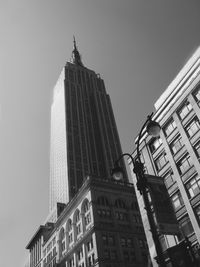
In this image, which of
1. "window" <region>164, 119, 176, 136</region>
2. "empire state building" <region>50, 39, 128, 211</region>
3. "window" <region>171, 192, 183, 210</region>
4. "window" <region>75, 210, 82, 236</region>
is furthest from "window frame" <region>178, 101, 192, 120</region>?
"empire state building" <region>50, 39, 128, 211</region>

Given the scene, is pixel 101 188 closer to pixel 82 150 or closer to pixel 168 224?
pixel 168 224

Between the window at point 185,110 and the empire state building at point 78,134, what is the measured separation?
86.6 meters

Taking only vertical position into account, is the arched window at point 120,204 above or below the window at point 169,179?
above

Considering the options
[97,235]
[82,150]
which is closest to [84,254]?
[97,235]

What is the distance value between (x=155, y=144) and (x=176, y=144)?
4.55 m

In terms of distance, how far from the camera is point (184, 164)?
1351 inches

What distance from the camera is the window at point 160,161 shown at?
38.0m

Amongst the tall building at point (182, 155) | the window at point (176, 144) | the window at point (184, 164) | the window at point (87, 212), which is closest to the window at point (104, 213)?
the window at point (87, 212)

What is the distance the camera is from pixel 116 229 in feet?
211

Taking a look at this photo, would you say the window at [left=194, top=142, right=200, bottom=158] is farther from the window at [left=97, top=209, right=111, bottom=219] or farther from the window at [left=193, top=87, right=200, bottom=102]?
the window at [left=97, top=209, right=111, bottom=219]

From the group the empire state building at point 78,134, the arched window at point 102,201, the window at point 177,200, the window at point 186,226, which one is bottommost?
the window at point 186,226

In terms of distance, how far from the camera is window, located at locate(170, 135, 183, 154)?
35.9 m

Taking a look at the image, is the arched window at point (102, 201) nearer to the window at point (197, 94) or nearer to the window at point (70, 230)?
the window at point (70, 230)

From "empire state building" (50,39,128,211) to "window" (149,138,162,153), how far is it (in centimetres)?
8069
